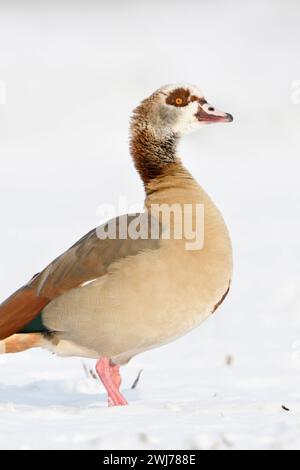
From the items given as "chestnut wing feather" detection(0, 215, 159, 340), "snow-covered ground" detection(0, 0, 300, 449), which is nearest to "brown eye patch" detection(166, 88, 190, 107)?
"chestnut wing feather" detection(0, 215, 159, 340)

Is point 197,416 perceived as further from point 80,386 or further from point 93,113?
point 93,113

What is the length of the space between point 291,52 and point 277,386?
63.6ft

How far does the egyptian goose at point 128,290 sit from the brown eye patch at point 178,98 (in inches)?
23.7

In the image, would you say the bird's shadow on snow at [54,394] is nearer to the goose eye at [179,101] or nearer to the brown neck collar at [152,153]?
the brown neck collar at [152,153]

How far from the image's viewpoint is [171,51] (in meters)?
26.9

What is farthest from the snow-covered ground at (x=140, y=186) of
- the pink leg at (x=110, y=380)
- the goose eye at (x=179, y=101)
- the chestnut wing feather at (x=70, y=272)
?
the goose eye at (x=179, y=101)

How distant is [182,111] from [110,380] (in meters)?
1.90

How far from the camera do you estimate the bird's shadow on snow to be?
292 inches

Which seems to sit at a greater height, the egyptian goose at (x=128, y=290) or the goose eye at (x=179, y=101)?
the goose eye at (x=179, y=101)

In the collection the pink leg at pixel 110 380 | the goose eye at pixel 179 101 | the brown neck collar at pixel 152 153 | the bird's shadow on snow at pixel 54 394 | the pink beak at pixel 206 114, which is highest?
the goose eye at pixel 179 101

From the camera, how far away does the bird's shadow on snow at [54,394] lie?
7422 mm

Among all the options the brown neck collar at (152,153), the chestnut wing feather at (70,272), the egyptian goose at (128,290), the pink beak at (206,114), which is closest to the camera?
the egyptian goose at (128,290)

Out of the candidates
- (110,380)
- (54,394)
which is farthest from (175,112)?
(54,394)
